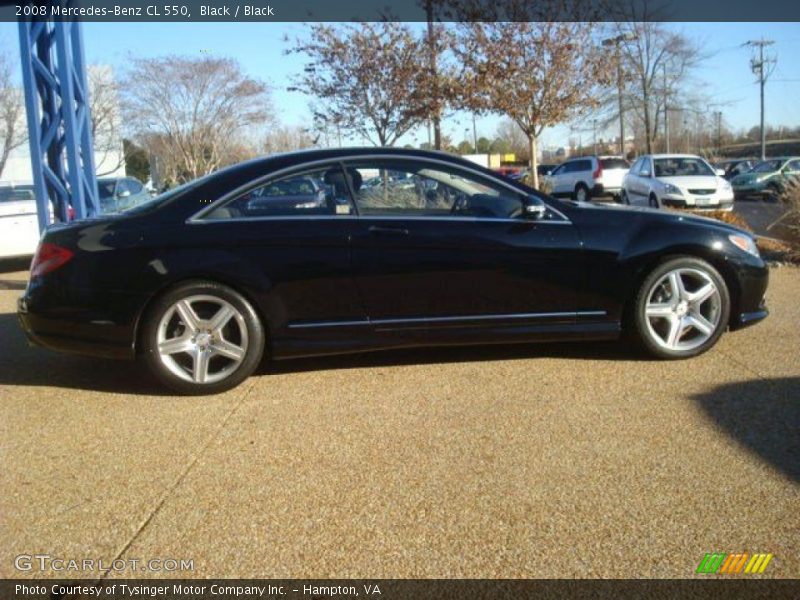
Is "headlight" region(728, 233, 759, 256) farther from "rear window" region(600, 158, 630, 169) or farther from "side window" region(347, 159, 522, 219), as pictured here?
"rear window" region(600, 158, 630, 169)

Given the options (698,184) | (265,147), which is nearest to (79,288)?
(698,184)

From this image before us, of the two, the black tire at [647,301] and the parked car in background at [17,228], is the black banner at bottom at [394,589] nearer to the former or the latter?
the black tire at [647,301]

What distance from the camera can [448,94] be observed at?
50.2 feet

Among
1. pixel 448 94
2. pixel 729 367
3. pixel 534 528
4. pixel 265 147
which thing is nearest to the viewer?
pixel 534 528

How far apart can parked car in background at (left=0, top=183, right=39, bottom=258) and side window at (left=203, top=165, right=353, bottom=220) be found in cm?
817

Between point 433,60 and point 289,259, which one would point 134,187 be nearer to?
point 433,60

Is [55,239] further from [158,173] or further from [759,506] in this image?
[158,173]

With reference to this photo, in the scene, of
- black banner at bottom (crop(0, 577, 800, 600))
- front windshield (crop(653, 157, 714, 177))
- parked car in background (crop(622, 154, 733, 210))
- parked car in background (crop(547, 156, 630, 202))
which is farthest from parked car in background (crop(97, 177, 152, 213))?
black banner at bottom (crop(0, 577, 800, 600))

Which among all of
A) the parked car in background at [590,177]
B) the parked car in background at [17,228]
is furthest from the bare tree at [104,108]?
the parked car in background at [590,177]

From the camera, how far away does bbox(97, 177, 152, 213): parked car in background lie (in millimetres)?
14203

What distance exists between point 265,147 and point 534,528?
32.4 m

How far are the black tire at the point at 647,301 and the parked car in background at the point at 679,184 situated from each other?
11.5 metres

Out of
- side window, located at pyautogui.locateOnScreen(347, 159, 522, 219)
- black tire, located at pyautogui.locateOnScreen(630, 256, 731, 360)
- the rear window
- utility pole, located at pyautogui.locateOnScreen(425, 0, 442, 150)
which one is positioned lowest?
black tire, located at pyautogui.locateOnScreen(630, 256, 731, 360)

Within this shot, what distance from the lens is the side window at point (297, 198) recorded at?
4508mm
